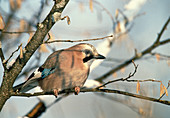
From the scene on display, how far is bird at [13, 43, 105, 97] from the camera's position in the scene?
3.12 metres

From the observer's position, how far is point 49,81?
3.20 meters

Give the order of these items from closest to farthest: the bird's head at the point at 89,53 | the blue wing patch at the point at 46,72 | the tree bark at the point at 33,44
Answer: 1. the tree bark at the point at 33,44
2. the blue wing patch at the point at 46,72
3. the bird's head at the point at 89,53

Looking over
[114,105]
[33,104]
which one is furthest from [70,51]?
[114,105]

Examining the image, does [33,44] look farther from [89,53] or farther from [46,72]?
[89,53]

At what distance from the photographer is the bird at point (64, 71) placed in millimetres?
3125

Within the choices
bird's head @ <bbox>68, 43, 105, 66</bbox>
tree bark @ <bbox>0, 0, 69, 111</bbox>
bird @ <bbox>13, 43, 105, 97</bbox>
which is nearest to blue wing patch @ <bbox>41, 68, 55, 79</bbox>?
bird @ <bbox>13, 43, 105, 97</bbox>

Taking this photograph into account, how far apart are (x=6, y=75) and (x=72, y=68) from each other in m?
0.93

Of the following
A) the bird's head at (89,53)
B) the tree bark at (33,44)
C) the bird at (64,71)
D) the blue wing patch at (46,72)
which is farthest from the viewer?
the bird's head at (89,53)

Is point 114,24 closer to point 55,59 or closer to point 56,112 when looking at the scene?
point 55,59

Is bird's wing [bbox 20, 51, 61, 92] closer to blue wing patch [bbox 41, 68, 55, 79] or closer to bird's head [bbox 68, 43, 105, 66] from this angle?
blue wing patch [bbox 41, 68, 55, 79]

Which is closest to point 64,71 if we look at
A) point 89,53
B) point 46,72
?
point 46,72

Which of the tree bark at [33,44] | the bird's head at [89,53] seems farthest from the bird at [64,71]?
the tree bark at [33,44]

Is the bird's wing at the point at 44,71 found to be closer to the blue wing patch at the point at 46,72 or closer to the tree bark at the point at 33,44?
the blue wing patch at the point at 46,72

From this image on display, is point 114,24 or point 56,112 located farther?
point 114,24
